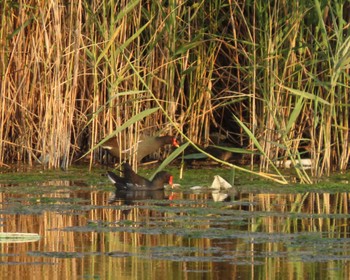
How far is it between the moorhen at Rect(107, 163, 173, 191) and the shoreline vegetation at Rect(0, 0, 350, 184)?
746 millimetres

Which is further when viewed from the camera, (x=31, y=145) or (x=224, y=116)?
(x=224, y=116)

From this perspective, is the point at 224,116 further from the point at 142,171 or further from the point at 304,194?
the point at 304,194

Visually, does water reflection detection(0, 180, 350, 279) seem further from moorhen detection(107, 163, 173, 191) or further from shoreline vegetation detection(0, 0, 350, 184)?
shoreline vegetation detection(0, 0, 350, 184)

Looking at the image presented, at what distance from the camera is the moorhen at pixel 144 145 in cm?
1180

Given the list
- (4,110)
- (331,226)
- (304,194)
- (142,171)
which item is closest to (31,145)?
(4,110)

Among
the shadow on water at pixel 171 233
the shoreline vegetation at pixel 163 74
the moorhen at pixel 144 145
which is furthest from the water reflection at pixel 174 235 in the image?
the moorhen at pixel 144 145

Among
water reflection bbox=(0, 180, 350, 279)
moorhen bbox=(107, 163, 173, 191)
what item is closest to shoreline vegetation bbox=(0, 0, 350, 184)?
moorhen bbox=(107, 163, 173, 191)

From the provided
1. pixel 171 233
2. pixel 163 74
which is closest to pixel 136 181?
pixel 163 74

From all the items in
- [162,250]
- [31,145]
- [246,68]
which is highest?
[246,68]

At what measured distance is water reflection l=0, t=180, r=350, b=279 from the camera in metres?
6.38

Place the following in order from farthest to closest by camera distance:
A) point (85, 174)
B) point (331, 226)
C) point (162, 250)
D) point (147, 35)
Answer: point (147, 35) → point (85, 174) → point (331, 226) → point (162, 250)

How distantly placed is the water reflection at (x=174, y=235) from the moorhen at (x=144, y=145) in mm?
1688

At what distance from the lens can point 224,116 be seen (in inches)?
529

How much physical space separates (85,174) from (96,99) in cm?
83
